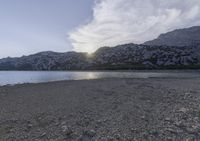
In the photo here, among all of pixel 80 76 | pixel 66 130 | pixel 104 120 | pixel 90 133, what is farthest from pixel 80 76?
pixel 90 133

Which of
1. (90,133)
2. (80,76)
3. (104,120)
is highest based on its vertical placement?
(104,120)

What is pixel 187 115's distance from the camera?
1512 cm

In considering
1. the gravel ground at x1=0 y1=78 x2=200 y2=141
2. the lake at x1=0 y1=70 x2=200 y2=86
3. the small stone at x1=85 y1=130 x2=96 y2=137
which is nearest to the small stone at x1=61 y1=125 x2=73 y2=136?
the gravel ground at x1=0 y1=78 x2=200 y2=141

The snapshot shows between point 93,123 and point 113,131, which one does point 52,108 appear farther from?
point 113,131

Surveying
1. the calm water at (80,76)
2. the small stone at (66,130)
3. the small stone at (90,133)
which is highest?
the small stone at (66,130)

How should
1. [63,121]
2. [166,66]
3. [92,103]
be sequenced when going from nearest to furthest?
[63,121], [92,103], [166,66]

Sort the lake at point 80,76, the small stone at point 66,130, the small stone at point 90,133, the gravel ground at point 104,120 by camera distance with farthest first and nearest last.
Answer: the lake at point 80,76 → the small stone at point 66,130 → the small stone at point 90,133 → the gravel ground at point 104,120

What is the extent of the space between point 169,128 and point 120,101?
795 cm

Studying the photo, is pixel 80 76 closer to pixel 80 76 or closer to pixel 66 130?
pixel 80 76

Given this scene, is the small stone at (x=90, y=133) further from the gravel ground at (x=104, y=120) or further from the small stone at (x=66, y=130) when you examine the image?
→ the small stone at (x=66, y=130)

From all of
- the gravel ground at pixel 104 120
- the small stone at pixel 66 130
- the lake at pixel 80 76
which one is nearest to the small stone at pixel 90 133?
the gravel ground at pixel 104 120

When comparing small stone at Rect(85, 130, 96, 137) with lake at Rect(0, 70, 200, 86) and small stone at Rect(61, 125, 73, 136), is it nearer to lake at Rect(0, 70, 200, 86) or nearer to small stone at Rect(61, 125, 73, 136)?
small stone at Rect(61, 125, 73, 136)

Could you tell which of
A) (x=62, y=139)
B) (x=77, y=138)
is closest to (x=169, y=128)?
(x=77, y=138)

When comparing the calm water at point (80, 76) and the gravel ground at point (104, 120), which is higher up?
the gravel ground at point (104, 120)
